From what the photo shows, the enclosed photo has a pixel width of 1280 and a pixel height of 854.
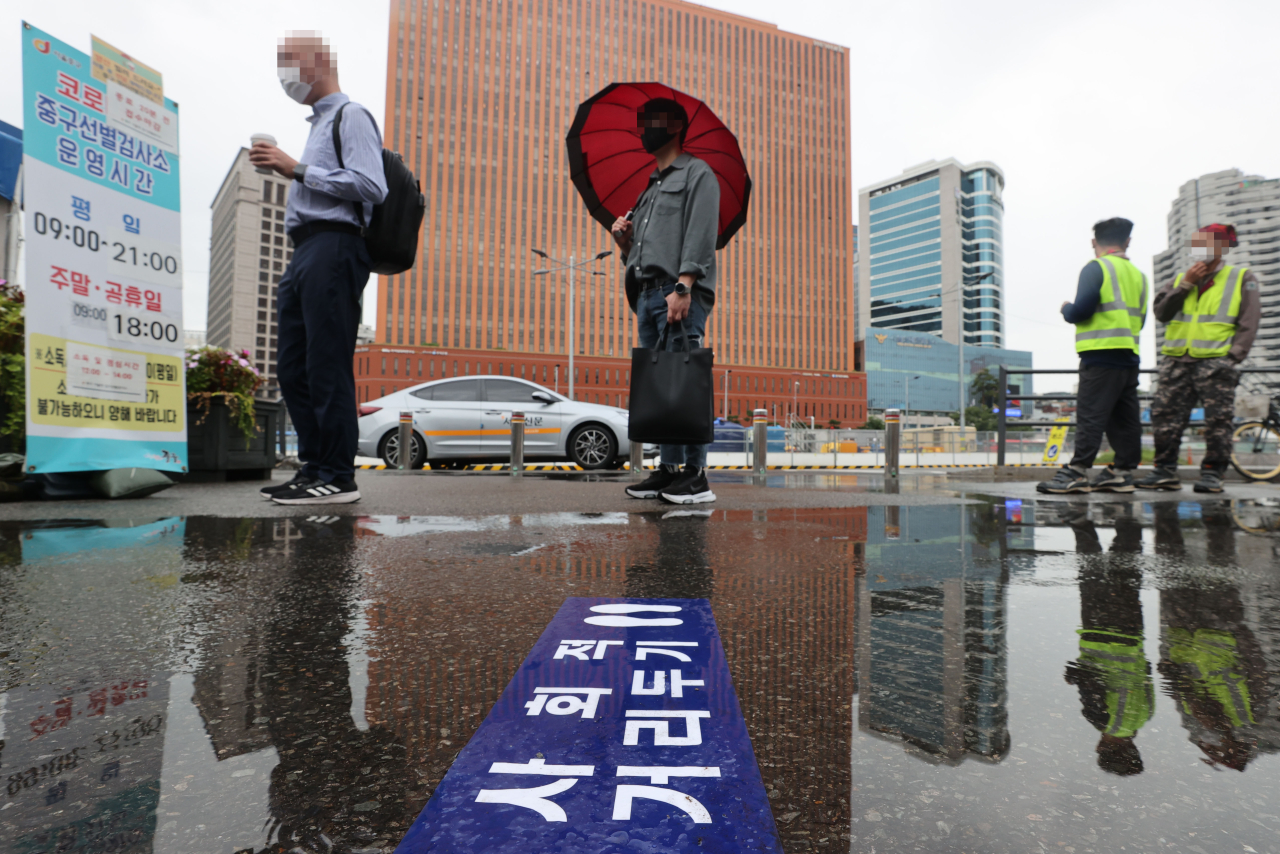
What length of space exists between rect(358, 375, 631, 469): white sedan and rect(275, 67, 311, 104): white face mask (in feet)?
19.2

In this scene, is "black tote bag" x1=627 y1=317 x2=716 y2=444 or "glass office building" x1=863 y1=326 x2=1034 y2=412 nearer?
"black tote bag" x1=627 y1=317 x2=716 y2=444

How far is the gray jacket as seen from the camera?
3.62 m

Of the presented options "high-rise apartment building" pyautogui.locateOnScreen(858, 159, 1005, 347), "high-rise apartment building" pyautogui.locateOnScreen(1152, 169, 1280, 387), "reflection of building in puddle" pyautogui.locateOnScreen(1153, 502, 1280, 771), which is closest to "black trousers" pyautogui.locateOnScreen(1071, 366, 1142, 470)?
"reflection of building in puddle" pyautogui.locateOnScreen(1153, 502, 1280, 771)

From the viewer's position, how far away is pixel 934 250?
339 ft

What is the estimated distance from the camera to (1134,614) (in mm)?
1562

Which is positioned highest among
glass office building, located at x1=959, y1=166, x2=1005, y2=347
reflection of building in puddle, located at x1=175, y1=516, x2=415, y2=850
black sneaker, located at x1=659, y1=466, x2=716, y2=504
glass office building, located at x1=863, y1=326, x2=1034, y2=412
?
glass office building, located at x1=959, y1=166, x2=1005, y2=347

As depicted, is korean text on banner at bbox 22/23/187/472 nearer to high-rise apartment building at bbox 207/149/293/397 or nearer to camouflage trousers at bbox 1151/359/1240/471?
camouflage trousers at bbox 1151/359/1240/471

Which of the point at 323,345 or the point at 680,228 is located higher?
the point at 680,228

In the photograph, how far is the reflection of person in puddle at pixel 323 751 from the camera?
660 mm

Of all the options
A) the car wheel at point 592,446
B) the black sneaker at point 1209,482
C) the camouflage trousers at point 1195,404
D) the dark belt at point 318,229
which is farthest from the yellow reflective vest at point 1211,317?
the car wheel at point 592,446

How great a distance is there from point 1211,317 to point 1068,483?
173cm

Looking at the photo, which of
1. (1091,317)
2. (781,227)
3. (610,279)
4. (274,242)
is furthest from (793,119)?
(1091,317)

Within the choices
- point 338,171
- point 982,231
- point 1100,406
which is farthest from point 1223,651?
point 982,231

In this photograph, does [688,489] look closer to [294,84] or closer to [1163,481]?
[294,84]
